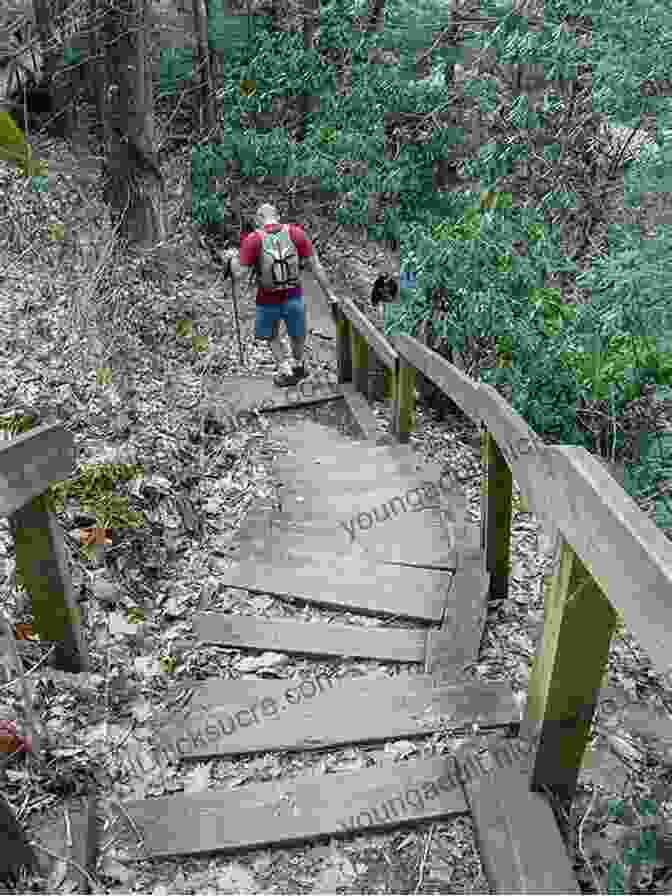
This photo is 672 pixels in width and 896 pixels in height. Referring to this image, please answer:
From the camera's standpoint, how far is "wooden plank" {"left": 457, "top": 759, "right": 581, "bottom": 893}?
2.50 m

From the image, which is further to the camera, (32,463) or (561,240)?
(561,240)

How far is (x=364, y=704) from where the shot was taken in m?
3.51

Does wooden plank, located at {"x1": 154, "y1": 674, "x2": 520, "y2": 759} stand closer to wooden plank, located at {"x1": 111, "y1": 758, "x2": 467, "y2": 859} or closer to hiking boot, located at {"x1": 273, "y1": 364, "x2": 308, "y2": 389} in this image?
wooden plank, located at {"x1": 111, "y1": 758, "x2": 467, "y2": 859}

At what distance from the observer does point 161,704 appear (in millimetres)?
3652

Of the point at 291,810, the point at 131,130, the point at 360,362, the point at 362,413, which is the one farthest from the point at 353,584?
the point at 131,130

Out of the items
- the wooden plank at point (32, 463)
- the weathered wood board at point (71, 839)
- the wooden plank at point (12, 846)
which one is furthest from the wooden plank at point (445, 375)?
the wooden plank at point (12, 846)

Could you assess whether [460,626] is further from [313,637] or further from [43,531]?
[43,531]

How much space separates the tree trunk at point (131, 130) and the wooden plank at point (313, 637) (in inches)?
310

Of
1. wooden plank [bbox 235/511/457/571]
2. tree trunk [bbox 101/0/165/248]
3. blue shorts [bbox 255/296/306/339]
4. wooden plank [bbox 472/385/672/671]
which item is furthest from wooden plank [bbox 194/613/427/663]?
tree trunk [bbox 101/0/165/248]

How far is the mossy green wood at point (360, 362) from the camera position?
8.80m

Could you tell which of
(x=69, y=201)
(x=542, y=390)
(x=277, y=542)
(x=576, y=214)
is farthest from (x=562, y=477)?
(x=69, y=201)

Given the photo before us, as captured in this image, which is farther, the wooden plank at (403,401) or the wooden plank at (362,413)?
the wooden plank at (362,413)

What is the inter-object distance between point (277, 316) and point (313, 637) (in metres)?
5.20

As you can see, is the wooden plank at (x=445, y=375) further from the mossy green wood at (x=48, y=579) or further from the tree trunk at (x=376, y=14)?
the tree trunk at (x=376, y=14)
